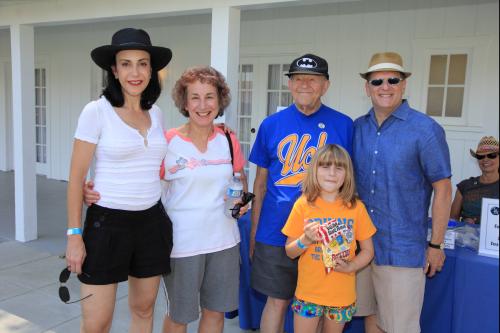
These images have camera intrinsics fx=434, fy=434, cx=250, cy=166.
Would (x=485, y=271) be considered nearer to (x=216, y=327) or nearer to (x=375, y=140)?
(x=375, y=140)

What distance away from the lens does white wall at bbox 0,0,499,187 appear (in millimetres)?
4852

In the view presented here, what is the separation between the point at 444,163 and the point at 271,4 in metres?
1.84

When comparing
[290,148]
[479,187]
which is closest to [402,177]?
[290,148]

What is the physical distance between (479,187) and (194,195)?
2.56 m

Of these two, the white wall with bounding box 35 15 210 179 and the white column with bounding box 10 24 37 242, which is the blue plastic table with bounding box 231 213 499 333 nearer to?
the white column with bounding box 10 24 37 242

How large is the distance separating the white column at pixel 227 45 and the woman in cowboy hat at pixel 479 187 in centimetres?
201

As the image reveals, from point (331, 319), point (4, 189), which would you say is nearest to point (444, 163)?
point (331, 319)

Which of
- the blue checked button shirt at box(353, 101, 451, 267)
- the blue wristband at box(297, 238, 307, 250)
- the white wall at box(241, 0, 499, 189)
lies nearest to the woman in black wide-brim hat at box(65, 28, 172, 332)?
the blue wristband at box(297, 238, 307, 250)

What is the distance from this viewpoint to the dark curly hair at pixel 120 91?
204 centimetres

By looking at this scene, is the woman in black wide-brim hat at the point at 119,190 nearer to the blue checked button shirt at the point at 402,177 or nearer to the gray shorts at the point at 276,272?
the gray shorts at the point at 276,272

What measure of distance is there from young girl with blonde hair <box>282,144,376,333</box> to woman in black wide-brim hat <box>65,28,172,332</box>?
68cm

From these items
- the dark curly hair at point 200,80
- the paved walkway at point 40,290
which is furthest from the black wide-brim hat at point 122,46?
the paved walkway at point 40,290

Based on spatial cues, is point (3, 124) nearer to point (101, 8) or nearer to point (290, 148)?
point (101, 8)

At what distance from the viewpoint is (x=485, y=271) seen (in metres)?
2.35
